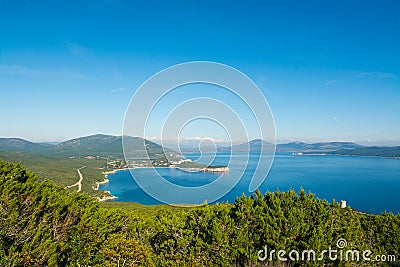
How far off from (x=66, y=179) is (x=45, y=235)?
5072 centimetres

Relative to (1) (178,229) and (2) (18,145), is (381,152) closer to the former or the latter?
(1) (178,229)

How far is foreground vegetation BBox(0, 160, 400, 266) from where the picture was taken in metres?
6.28

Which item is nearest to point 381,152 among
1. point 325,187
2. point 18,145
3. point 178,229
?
point 325,187

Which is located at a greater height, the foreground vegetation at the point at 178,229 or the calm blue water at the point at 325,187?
the foreground vegetation at the point at 178,229

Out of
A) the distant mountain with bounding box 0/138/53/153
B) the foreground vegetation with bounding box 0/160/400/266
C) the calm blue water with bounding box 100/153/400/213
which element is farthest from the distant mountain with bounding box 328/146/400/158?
the distant mountain with bounding box 0/138/53/153

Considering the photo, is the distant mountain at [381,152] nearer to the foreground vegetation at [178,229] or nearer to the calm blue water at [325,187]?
the calm blue water at [325,187]

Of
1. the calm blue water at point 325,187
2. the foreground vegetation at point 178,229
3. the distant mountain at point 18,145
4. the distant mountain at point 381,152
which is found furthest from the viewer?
the distant mountain at point 18,145

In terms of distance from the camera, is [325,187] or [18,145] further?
[18,145]

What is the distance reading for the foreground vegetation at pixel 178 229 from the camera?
247 inches

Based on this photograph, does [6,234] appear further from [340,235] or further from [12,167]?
[340,235]

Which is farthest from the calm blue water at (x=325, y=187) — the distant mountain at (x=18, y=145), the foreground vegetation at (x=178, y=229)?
the distant mountain at (x=18, y=145)

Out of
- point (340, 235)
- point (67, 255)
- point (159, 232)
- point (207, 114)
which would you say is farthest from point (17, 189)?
point (340, 235)

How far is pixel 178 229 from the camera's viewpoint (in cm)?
884

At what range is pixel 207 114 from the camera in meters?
7.36
